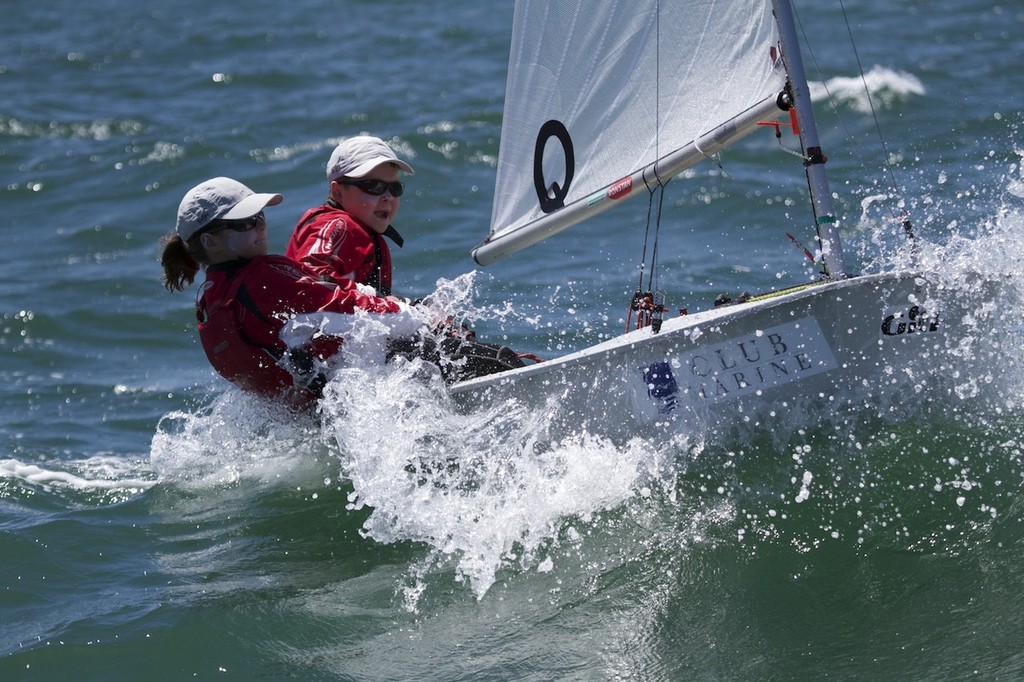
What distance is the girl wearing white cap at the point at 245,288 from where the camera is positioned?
4.46 meters

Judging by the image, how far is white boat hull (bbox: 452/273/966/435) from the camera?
4172 mm

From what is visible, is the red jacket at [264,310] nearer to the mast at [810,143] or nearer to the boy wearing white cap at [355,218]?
the boy wearing white cap at [355,218]

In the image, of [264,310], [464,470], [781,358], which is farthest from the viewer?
[464,470]

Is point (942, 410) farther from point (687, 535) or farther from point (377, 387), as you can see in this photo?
point (377, 387)

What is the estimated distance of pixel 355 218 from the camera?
5.04m

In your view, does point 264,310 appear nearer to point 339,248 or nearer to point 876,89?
point 339,248

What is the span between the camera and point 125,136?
39.8 feet

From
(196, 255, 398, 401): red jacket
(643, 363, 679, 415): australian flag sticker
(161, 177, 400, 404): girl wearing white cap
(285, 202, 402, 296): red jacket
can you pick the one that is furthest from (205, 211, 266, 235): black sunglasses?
(643, 363, 679, 415): australian flag sticker

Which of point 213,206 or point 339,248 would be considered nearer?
point 213,206

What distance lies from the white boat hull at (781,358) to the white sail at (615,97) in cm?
70

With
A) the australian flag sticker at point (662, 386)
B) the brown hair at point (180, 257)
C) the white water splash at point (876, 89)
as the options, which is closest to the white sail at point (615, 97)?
the australian flag sticker at point (662, 386)

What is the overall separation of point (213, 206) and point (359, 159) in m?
0.71

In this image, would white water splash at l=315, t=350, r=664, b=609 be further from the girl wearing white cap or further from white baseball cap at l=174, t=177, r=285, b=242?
white baseball cap at l=174, t=177, r=285, b=242

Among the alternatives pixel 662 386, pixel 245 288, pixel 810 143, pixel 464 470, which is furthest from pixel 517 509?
pixel 810 143
